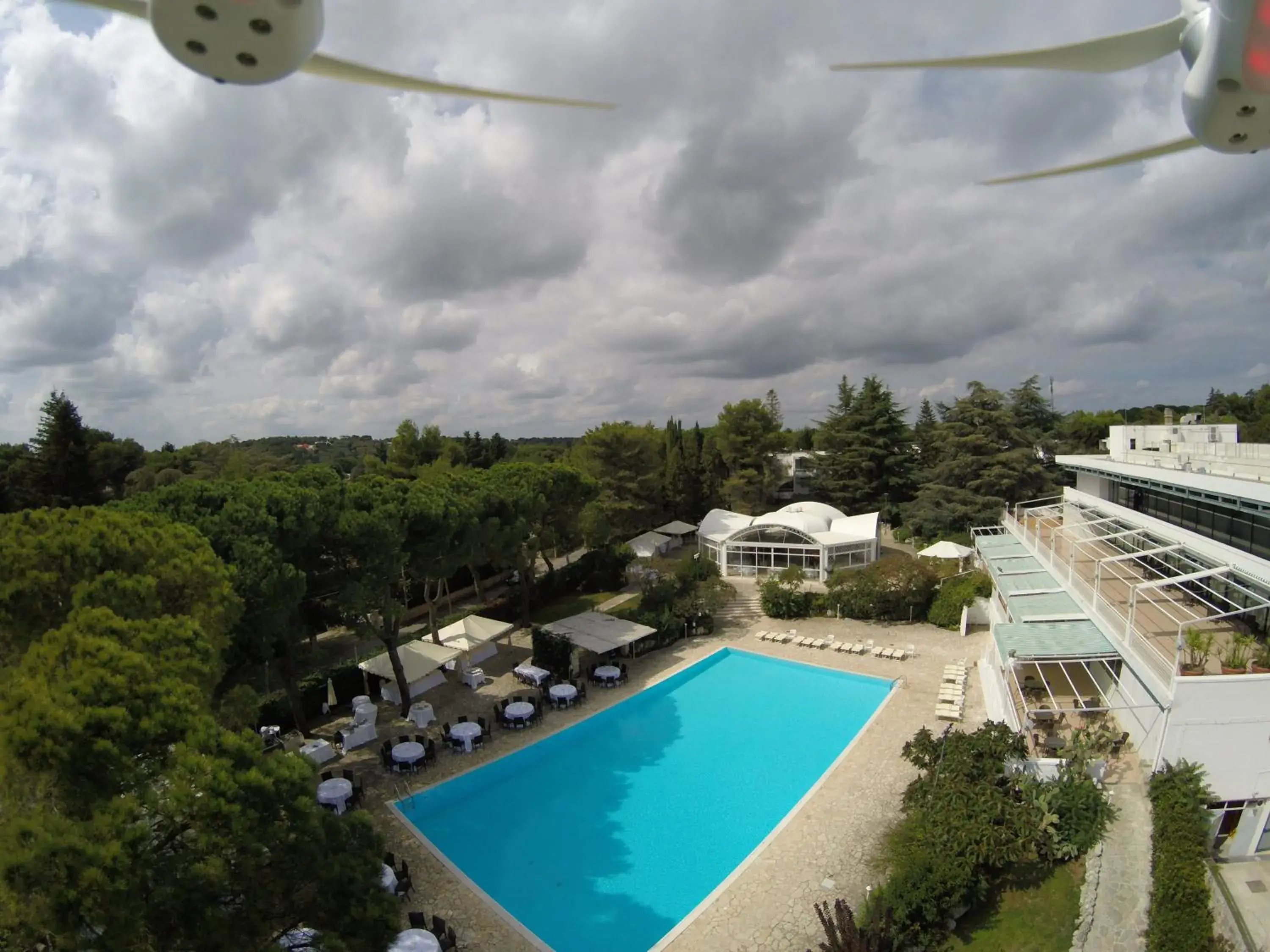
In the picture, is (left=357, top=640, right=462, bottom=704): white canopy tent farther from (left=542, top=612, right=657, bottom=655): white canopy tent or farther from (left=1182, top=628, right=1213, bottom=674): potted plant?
(left=1182, top=628, right=1213, bottom=674): potted plant

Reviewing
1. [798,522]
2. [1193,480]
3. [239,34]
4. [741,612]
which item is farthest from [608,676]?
[239,34]

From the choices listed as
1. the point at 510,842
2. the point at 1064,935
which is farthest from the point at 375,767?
the point at 1064,935

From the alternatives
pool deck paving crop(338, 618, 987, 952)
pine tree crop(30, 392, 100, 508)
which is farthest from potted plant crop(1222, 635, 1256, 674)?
pine tree crop(30, 392, 100, 508)

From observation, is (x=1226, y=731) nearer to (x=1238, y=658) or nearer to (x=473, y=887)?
(x=1238, y=658)

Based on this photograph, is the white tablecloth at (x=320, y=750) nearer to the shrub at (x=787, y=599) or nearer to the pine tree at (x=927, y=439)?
the shrub at (x=787, y=599)

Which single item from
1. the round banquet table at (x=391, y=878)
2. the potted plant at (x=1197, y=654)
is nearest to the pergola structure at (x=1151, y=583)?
the potted plant at (x=1197, y=654)
